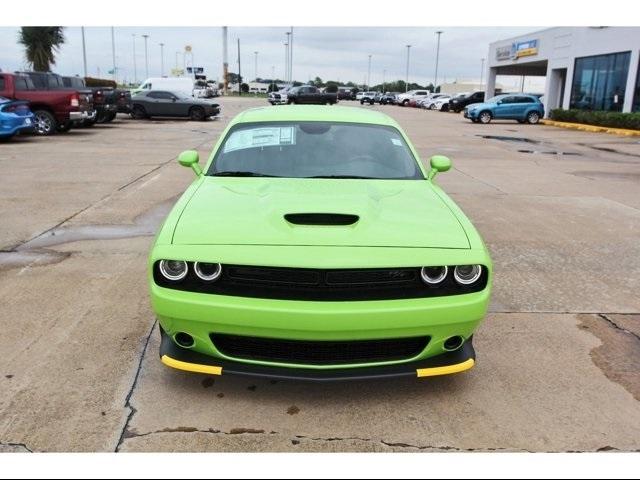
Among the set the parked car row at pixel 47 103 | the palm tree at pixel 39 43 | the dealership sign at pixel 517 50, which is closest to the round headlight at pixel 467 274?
the parked car row at pixel 47 103

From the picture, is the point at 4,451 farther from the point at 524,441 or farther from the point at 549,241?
the point at 549,241

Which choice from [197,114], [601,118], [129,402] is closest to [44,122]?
[197,114]

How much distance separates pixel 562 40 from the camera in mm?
34781

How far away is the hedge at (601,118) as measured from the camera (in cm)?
2520

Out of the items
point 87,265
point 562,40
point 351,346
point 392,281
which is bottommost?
point 87,265

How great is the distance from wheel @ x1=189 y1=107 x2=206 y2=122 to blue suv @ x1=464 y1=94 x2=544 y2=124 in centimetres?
1456

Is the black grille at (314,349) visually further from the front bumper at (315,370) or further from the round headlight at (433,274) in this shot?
the round headlight at (433,274)

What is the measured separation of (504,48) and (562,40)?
10513 millimetres

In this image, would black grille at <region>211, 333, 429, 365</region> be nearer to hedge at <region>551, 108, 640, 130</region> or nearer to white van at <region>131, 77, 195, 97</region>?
→ hedge at <region>551, 108, 640, 130</region>

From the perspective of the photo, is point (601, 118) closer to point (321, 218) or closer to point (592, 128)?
point (592, 128)

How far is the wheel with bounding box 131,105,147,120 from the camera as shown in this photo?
28.4 meters

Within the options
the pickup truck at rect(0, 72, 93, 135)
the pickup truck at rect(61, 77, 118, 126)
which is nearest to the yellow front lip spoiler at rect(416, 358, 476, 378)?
the pickup truck at rect(0, 72, 93, 135)

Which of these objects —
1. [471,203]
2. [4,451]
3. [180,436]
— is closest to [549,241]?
[471,203]

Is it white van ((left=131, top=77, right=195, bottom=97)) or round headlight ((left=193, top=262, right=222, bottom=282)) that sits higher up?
white van ((left=131, top=77, right=195, bottom=97))
